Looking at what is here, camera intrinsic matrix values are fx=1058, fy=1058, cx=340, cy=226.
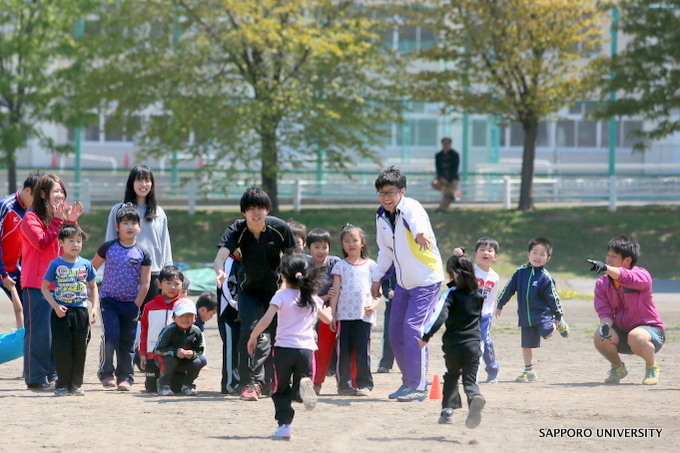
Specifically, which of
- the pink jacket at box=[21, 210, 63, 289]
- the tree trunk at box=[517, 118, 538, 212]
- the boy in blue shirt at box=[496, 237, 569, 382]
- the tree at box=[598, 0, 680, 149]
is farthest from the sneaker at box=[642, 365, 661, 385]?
the tree trunk at box=[517, 118, 538, 212]

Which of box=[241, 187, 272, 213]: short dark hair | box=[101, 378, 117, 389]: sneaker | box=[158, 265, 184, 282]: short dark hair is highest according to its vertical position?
box=[241, 187, 272, 213]: short dark hair

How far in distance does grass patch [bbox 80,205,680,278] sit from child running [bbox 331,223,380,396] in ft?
37.9

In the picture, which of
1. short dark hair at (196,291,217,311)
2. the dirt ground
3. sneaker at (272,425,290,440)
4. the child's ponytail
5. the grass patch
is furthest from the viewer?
the grass patch

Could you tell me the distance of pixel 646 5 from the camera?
24.7 meters

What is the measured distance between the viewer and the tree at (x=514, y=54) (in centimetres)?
2445

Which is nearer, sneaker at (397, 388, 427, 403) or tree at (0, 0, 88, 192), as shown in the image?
sneaker at (397, 388, 427, 403)

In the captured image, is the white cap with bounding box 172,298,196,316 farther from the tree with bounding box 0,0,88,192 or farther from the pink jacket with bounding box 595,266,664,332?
the tree with bounding box 0,0,88,192

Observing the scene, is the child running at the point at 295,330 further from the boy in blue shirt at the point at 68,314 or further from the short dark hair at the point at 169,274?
the boy in blue shirt at the point at 68,314

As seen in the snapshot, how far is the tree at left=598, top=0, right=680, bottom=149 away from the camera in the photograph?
2433 cm

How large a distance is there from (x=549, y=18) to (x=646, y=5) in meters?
2.31

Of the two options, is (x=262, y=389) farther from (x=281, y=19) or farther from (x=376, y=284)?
(x=281, y=19)

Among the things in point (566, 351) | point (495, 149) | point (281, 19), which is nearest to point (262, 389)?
point (566, 351)

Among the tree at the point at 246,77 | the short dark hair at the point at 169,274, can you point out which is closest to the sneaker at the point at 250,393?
the short dark hair at the point at 169,274

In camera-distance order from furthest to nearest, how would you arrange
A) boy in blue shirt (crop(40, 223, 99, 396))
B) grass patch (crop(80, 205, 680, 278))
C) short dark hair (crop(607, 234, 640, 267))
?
grass patch (crop(80, 205, 680, 278)) < short dark hair (crop(607, 234, 640, 267)) < boy in blue shirt (crop(40, 223, 99, 396))
